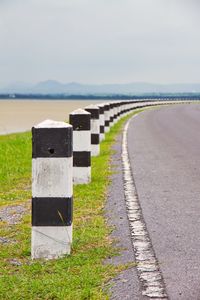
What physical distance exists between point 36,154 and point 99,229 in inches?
48.6

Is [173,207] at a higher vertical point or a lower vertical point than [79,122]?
lower

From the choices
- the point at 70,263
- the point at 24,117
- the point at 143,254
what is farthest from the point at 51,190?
the point at 24,117

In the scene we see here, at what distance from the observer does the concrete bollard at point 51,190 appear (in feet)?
19.0

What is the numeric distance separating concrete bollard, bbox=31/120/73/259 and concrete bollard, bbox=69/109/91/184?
388cm

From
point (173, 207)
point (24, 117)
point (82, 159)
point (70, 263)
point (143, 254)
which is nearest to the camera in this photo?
point (70, 263)

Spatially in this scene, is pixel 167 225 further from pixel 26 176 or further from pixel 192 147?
pixel 192 147

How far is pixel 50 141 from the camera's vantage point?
19.0ft

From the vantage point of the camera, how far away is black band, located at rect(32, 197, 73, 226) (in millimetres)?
5793

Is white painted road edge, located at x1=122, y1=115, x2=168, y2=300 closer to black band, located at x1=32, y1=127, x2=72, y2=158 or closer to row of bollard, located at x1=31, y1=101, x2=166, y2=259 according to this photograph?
row of bollard, located at x1=31, y1=101, x2=166, y2=259

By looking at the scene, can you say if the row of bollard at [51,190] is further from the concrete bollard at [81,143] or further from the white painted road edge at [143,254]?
the concrete bollard at [81,143]

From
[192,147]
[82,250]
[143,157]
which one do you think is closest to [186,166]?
[143,157]

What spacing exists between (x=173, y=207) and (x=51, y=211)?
2.40 metres

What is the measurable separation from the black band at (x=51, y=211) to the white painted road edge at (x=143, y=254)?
0.63 meters

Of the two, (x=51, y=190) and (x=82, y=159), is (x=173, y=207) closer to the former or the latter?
(x=82, y=159)
